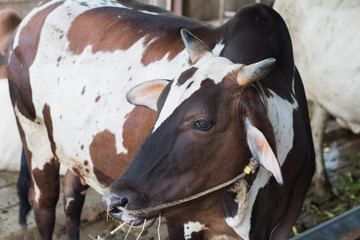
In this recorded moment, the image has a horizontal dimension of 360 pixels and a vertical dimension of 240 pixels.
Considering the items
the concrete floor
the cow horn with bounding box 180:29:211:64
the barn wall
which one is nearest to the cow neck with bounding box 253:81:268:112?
the cow horn with bounding box 180:29:211:64

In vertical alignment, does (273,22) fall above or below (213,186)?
above

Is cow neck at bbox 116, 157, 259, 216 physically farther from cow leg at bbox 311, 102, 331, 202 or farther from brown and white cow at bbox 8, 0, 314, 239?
cow leg at bbox 311, 102, 331, 202

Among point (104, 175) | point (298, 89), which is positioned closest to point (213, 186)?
point (298, 89)

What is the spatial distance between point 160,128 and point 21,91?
4.96 feet

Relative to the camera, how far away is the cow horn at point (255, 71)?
1613 mm

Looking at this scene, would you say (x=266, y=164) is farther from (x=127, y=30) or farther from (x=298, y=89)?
(x=127, y=30)

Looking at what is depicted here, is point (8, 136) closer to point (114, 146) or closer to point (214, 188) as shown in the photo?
point (114, 146)

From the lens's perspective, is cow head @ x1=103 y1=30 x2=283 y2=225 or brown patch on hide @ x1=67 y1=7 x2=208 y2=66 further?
brown patch on hide @ x1=67 y1=7 x2=208 y2=66

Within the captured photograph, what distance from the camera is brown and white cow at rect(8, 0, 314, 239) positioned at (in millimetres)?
1688

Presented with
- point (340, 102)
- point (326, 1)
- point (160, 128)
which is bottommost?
point (340, 102)

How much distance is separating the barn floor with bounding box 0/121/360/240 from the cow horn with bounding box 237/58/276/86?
4.94 ft

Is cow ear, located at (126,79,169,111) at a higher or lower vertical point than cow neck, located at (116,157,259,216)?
higher

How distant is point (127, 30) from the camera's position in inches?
103

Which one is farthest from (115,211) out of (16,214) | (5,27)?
(5,27)
